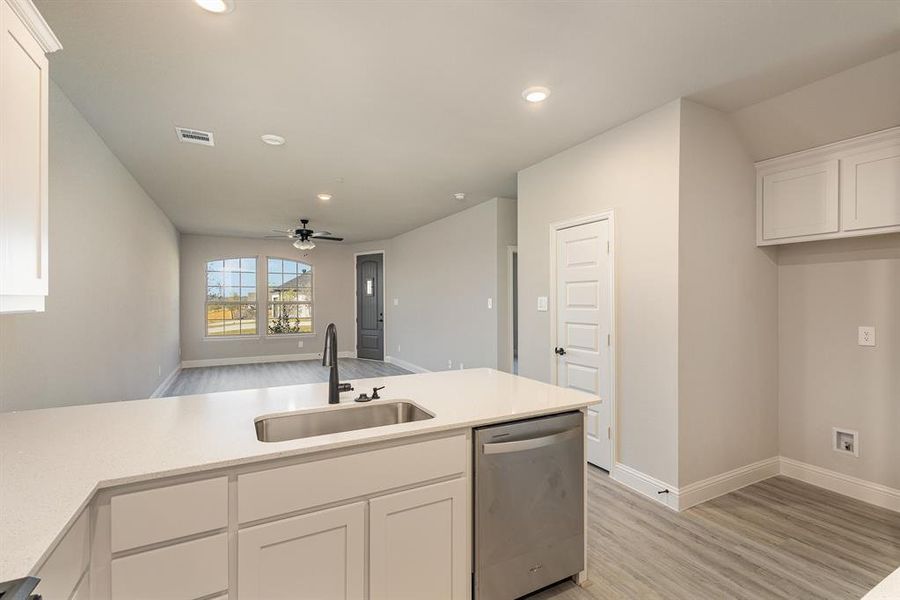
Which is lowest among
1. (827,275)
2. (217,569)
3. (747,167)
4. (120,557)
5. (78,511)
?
(217,569)

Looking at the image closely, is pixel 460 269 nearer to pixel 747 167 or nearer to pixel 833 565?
pixel 747 167

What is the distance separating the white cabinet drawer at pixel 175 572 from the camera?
1.13 metres

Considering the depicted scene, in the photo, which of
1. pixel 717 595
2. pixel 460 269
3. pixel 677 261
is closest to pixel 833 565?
pixel 717 595

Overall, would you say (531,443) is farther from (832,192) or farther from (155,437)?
(832,192)

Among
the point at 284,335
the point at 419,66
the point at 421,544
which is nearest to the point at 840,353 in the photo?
the point at 421,544

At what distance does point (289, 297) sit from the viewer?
887 cm

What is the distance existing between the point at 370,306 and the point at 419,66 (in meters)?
7.13

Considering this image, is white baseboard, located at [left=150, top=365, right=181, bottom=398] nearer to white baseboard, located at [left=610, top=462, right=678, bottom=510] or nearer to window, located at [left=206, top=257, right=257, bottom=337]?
window, located at [left=206, top=257, right=257, bottom=337]

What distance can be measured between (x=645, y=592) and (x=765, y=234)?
2.60 meters

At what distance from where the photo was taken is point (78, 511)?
969 mm

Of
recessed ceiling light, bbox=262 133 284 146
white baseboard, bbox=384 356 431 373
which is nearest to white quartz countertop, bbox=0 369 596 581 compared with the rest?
recessed ceiling light, bbox=262 133 284 146

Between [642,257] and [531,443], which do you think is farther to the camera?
[642,257]

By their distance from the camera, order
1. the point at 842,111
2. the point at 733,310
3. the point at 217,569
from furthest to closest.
Answer: the point at 733,310 → the point at 842,111 → the point at 217,569

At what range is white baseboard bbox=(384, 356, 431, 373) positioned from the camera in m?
7.33
